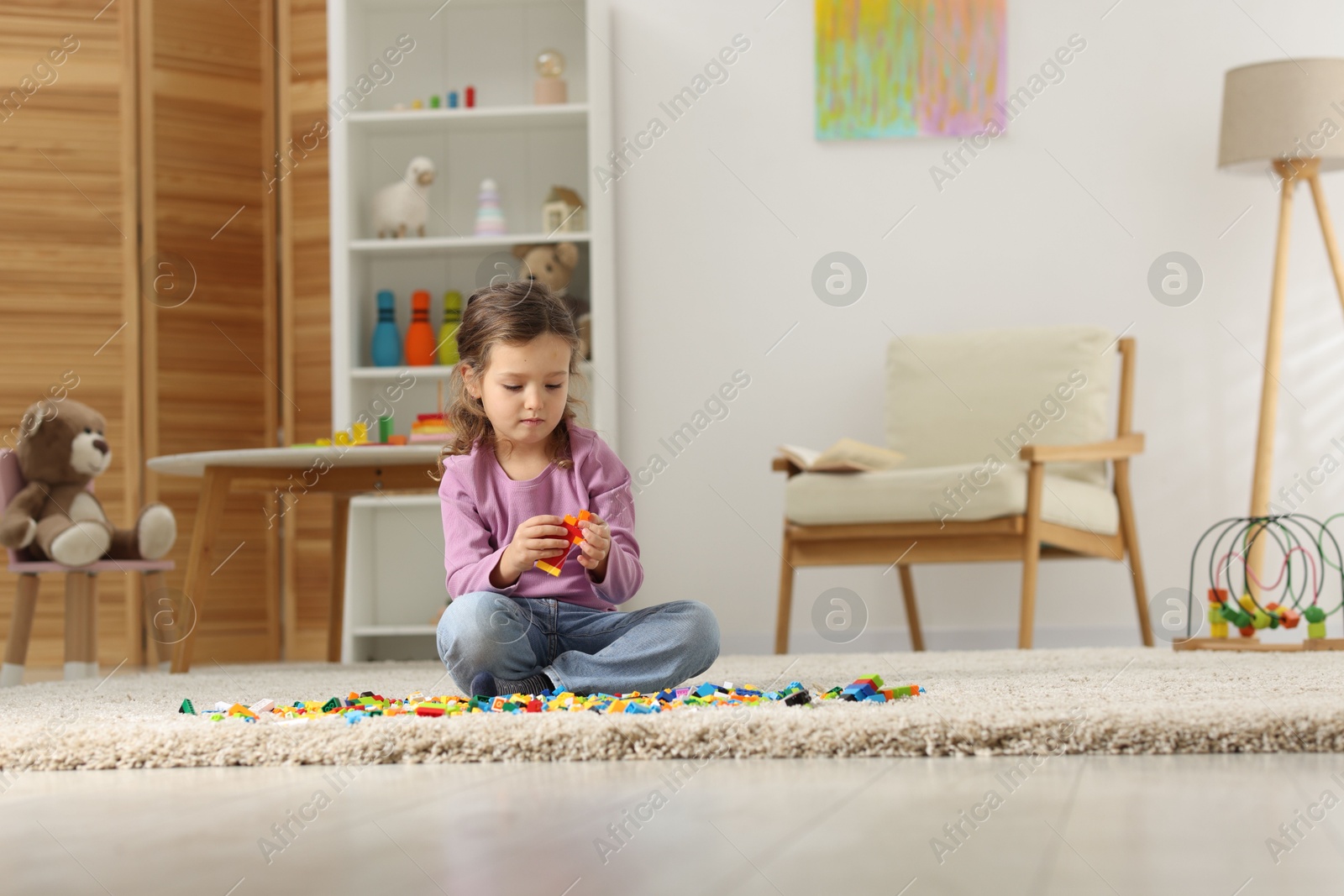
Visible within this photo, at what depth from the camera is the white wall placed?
343 centimetres

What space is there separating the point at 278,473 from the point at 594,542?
1309 mm

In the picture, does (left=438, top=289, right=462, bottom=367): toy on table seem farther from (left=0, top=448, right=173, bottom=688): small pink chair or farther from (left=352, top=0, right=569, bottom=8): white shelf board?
(left=0, top=448, right=173, bottom=688): small pink chair

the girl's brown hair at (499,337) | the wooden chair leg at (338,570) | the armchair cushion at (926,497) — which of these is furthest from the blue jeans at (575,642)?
the wooden chair leg at (338,570)

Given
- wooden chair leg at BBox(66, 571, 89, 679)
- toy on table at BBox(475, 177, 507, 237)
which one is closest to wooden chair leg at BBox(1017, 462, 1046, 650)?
toy on table at BBox(475, 177, 507, 237)

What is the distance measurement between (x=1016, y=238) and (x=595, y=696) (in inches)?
92.9

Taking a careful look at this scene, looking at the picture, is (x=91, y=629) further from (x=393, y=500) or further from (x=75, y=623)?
(x=393, y=500)

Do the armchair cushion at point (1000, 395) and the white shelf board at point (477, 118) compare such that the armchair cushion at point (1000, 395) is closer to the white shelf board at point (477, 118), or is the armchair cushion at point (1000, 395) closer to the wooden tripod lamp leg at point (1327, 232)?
the wooden tripod lamp leg at point (1327, 232)

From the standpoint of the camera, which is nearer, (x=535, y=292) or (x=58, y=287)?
(x=535, y=292)

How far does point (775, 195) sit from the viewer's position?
11.7ft

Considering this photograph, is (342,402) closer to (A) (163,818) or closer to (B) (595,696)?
(B) (595,696)

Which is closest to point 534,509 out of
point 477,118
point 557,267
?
point 557,267

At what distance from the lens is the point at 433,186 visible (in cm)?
365

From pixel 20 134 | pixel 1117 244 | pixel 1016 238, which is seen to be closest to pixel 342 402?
pixel 20 134

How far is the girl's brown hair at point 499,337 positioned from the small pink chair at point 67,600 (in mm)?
1204
